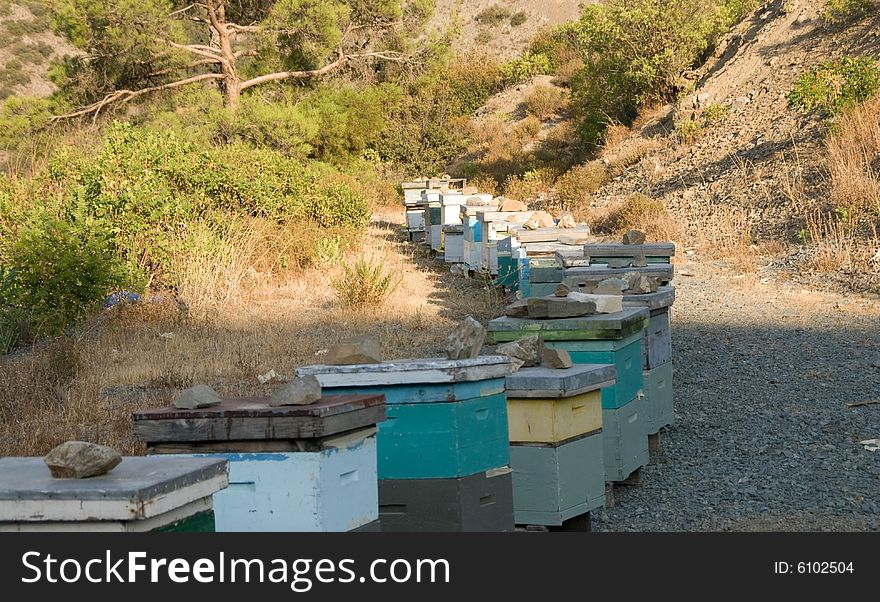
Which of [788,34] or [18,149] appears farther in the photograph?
[788,34]

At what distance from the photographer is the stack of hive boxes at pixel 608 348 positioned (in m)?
5.06

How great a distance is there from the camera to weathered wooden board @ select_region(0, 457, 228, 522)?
251 centimetres

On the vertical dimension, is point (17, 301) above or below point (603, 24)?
below

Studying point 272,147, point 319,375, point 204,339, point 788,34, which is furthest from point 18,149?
point 319,375

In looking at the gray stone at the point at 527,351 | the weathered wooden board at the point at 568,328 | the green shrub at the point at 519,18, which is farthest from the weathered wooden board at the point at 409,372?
the green shrub at the point at 519,18

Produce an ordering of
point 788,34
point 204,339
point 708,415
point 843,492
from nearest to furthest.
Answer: point 843,492, point 708,415, point 204,339, point 788,34

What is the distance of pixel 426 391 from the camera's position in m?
3.77

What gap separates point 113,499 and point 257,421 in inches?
31.3

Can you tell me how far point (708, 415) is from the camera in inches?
275

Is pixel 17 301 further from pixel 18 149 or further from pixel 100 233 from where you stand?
pixel 18 149

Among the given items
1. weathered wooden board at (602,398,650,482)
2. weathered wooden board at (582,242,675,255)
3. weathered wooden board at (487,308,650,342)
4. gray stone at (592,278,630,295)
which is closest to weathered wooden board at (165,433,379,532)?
weathered wooden board at (487,308,650,342)

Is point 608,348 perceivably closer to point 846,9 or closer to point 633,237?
point 633,237

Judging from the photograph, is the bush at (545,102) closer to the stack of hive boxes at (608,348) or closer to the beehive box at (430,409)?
the stack of hive boxes at (608,348)

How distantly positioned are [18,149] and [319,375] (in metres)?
16.2
